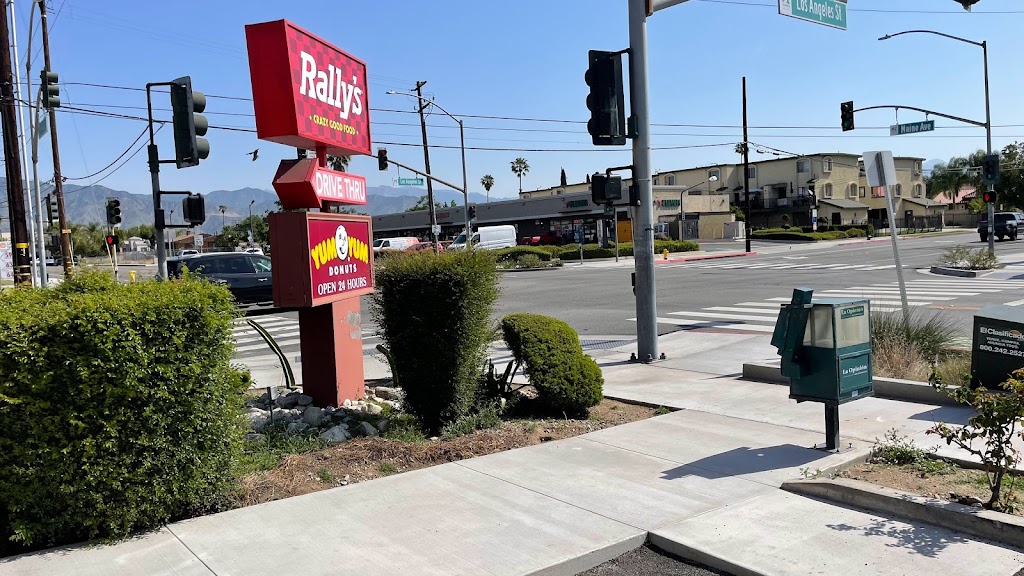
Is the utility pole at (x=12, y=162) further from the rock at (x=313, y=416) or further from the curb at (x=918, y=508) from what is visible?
the curb at (x=918, y=508)

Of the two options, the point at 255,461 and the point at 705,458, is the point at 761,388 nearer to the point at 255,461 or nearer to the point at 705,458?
the point at 705,458

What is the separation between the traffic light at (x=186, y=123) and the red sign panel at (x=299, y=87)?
16.5 feet

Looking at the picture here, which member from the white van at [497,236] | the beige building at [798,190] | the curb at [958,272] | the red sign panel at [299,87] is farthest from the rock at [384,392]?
the beige building at [798,190]

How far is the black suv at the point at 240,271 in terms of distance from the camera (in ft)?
71.7

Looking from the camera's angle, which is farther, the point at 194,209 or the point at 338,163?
the point at 338,163

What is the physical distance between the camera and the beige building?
260ft

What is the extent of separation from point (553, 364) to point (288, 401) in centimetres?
288

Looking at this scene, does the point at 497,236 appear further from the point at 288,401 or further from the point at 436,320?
the point at 436,320

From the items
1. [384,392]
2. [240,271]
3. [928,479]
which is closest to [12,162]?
[240,271]

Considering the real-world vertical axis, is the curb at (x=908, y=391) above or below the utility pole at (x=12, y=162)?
below

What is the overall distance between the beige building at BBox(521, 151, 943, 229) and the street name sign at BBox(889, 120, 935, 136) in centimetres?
4004

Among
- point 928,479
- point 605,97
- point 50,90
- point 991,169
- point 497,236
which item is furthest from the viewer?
point 497,236

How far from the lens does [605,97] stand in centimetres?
1064

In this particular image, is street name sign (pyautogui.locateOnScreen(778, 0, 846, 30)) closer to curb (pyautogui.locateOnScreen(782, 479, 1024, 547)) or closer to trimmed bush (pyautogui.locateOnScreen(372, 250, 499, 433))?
trimmed bush (pyautogui.locateOnScreen(372, 250, 499, 433))
